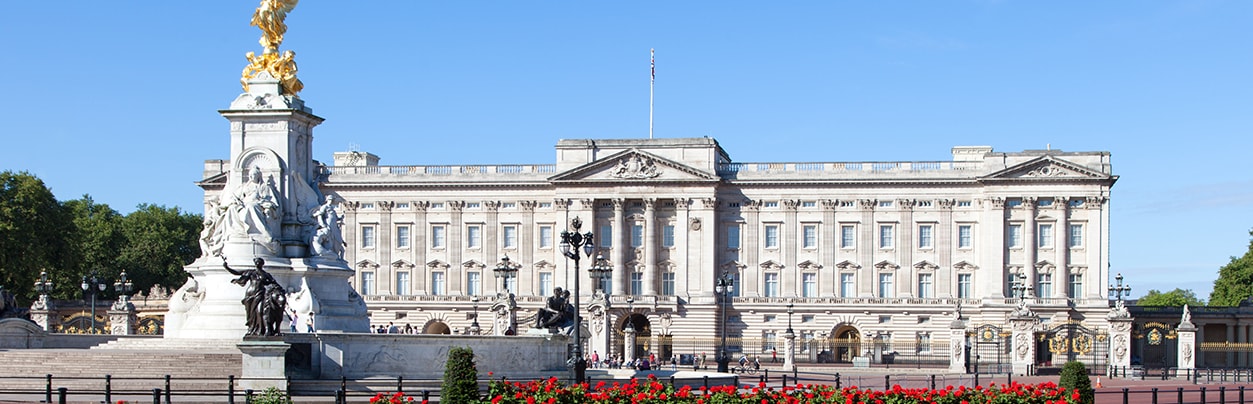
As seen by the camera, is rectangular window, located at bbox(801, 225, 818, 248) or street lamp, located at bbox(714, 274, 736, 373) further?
rectangular window, located at bbox(801, 225, 818, 248)

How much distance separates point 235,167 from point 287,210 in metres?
1.82

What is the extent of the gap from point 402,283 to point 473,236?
17.1 ft

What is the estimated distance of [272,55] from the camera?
4416cm

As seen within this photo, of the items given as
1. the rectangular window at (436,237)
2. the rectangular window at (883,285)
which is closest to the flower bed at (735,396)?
the rectangular window at (883,285)

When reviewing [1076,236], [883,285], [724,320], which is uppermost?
[1076,236]

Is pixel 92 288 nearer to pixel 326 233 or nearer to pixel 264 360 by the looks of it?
pixel 326 233

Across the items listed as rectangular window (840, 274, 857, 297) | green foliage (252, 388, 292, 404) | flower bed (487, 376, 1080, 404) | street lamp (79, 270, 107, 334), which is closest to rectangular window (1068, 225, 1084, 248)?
rectangular window (840, 274, 857, 297)

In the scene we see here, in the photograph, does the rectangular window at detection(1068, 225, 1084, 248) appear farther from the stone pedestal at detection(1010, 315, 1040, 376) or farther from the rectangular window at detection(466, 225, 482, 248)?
the rectangular window at detection(466, 225, 482, 248)

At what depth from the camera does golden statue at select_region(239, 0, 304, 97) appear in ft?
144

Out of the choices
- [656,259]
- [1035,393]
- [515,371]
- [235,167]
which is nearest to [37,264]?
[656,259]

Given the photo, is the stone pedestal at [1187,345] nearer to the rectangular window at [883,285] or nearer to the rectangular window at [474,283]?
the rectangular window at [883,285]

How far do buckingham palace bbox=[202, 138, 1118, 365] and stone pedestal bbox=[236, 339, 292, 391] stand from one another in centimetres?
5664

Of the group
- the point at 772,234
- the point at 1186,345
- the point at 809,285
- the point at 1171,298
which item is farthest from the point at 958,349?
the point at 1171,298

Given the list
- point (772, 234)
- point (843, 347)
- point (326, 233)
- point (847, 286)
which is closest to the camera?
point (326, 233)
